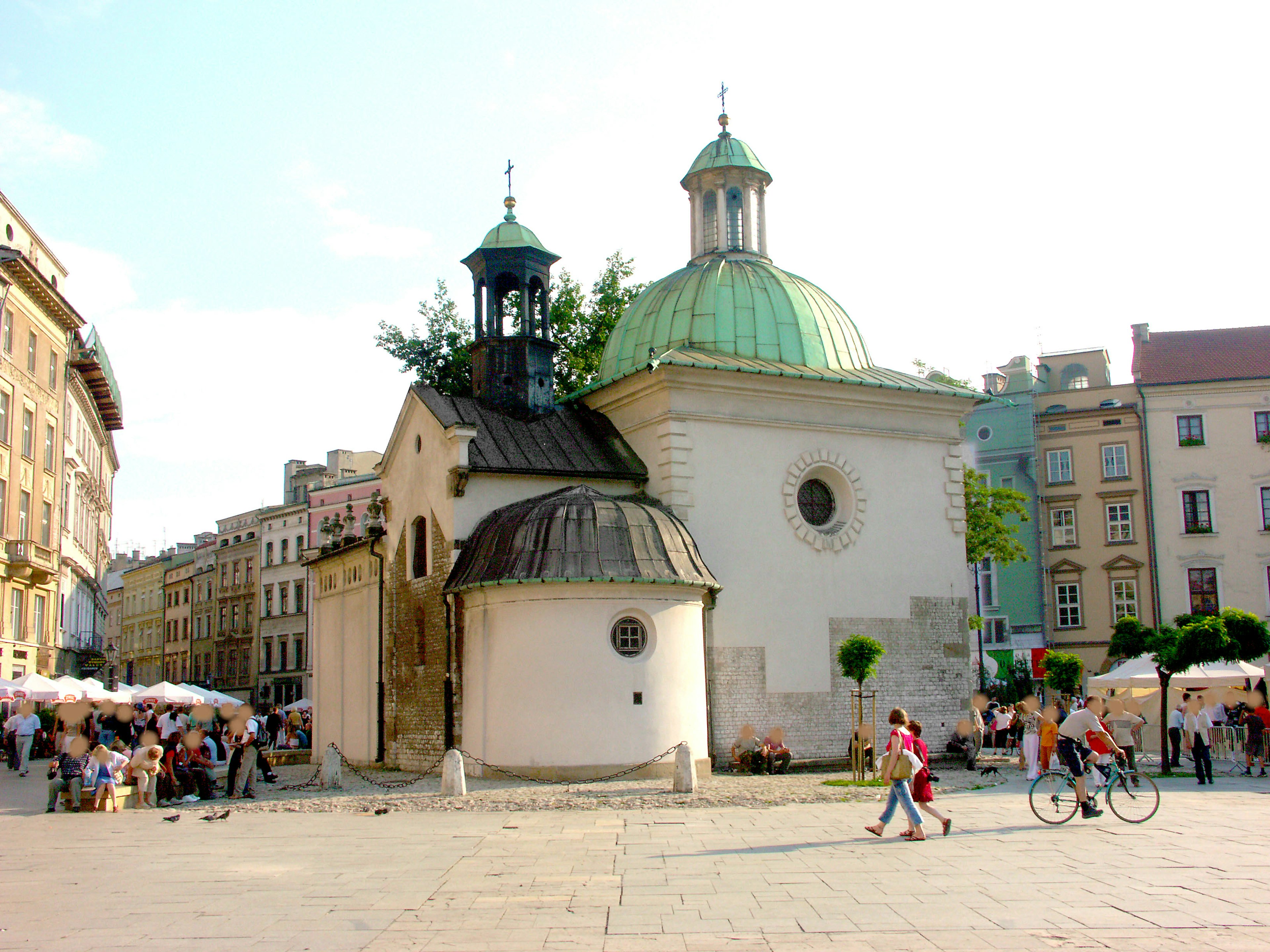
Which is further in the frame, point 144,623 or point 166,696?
point 144,623

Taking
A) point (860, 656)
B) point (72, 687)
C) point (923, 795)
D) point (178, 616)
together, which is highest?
point (178, 616)

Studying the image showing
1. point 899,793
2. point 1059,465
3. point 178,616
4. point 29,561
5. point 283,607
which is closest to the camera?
point 899,793

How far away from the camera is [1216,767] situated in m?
24.7

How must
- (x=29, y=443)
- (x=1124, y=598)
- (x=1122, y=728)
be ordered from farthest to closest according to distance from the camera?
(x=1124, y=598) → (x=29, y=443) → (x=1122, y=728)

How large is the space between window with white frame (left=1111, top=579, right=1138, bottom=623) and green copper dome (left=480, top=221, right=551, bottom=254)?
94.0 ft

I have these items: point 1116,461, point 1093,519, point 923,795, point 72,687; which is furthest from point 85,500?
point 923,795

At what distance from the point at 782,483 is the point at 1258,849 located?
43.3 ft

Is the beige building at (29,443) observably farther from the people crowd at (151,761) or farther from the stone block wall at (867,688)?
the stone block wall at (867,688)

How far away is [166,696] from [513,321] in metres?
14.8

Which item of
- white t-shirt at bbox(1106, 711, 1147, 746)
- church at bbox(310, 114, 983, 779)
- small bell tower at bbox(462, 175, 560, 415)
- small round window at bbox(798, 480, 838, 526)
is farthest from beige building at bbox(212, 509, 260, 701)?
white t-shirt at bbox(1106, 711, 1147, 746)

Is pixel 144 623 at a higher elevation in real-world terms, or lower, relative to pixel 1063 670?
higher

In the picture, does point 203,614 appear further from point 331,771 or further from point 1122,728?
point 1122,728

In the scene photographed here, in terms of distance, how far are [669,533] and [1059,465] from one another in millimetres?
29667

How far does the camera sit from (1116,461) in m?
45.3
